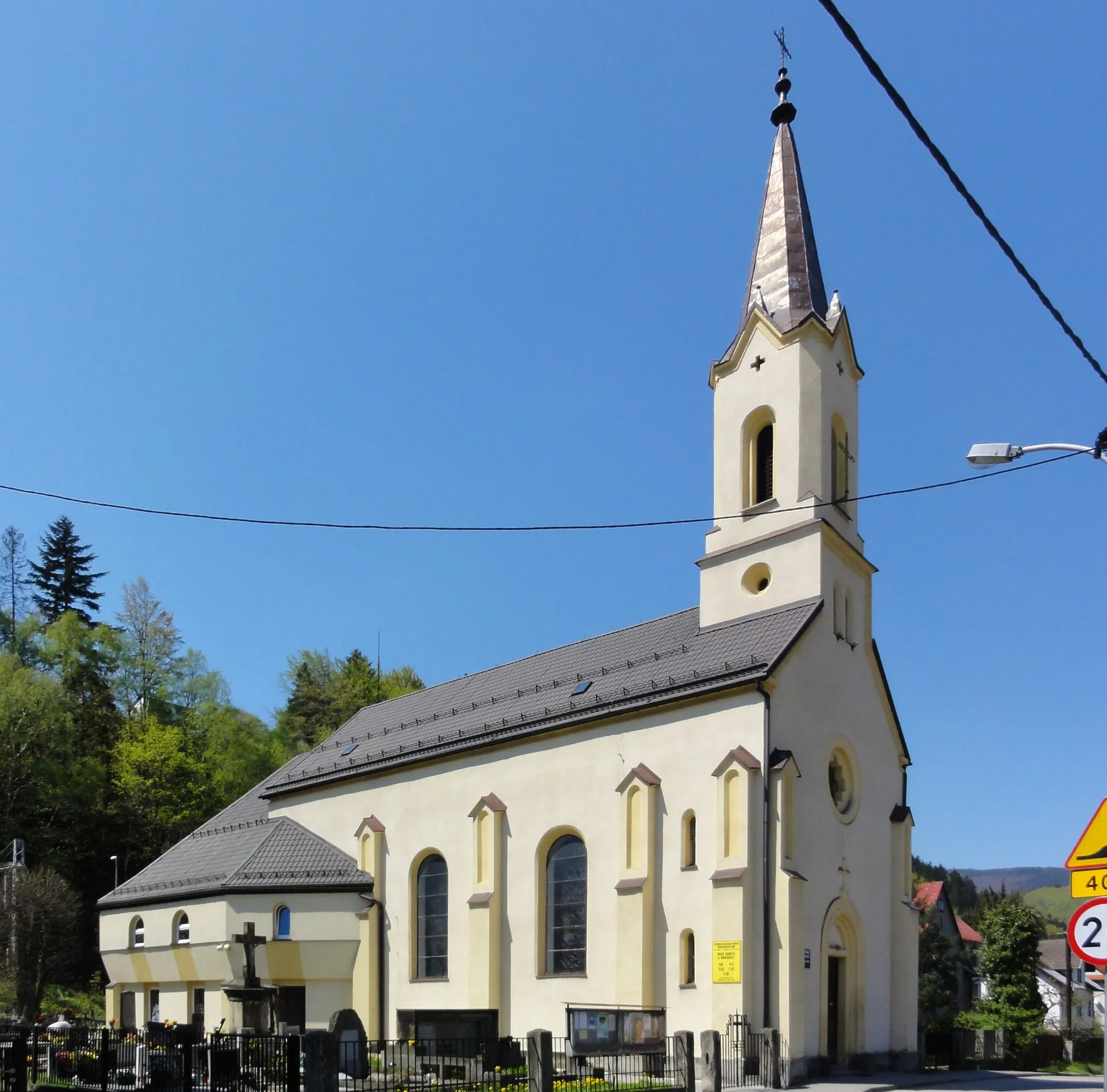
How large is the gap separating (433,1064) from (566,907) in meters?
5.92

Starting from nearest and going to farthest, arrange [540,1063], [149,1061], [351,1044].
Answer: [540,1063]
[149,1061]
[351,1044]

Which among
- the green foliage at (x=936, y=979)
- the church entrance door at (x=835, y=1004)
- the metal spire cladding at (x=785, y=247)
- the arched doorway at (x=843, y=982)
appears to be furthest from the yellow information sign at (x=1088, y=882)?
the green foliage at (x=936, y=979)

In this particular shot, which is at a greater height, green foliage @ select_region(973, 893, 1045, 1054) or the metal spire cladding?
the metal spire cladding

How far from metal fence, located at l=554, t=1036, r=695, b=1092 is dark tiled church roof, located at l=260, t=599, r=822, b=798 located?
7.96 metres

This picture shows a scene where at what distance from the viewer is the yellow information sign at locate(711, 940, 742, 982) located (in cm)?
2434

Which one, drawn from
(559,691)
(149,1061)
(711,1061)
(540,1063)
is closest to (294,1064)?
(540,1063)

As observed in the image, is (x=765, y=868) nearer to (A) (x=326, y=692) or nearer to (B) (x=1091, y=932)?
(B) (x=1091, y=932)

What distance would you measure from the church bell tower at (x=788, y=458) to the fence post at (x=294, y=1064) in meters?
16.6

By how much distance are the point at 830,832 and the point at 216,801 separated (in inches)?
1525

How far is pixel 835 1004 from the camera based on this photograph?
2719 centimetres

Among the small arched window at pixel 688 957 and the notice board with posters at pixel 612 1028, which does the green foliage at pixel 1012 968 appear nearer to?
the small arched window at pixel 688 957

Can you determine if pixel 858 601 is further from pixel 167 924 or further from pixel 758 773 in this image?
pixel 167 924

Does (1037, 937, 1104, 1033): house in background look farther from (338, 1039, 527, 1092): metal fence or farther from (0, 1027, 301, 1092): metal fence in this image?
(0, 1027, 301, 1092): metal fence

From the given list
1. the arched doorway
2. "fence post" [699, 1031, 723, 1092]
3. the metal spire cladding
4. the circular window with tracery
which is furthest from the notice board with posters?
the metal spire cladding
